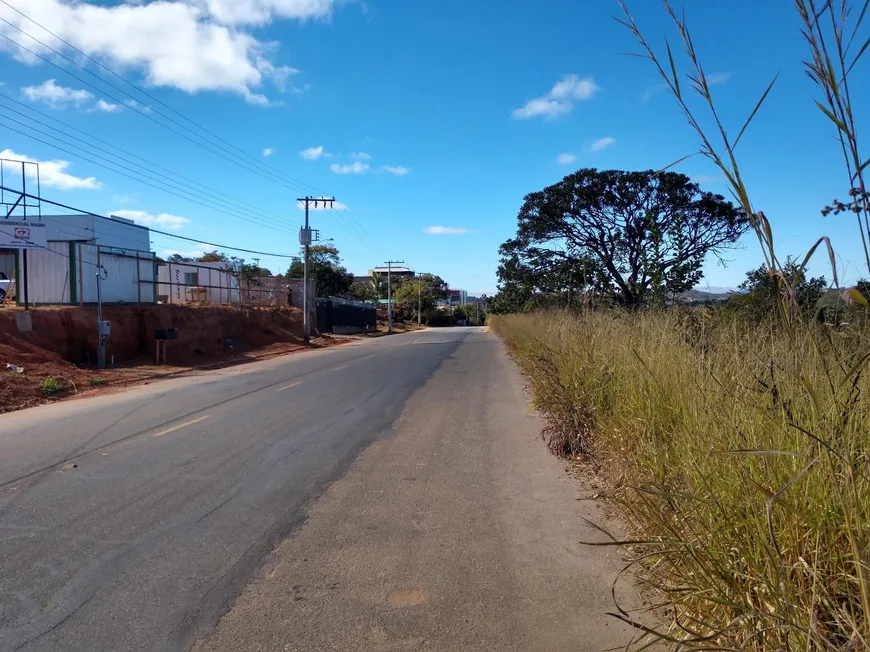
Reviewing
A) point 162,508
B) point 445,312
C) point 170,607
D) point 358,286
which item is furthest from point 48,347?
point 445,312

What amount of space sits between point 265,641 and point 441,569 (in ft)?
4.38

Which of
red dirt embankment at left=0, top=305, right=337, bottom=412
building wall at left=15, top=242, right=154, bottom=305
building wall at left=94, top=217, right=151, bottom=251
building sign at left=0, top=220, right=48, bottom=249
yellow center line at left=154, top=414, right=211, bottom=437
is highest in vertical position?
building wall at left=94, top=217, right=151, bottom=251

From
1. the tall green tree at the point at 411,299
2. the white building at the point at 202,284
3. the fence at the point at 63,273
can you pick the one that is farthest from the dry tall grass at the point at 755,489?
the tall green tree at the point at 411,299

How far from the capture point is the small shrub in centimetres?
1489

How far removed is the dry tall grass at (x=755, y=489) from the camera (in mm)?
2443

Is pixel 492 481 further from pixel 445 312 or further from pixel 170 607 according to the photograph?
pixel 445 312

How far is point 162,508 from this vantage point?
226 inches

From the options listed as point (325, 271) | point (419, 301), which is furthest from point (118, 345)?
point (419, 301)

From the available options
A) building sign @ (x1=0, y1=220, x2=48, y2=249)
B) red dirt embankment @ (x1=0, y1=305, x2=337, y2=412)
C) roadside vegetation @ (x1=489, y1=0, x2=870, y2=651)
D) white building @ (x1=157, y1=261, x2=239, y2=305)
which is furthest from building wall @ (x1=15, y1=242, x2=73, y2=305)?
roadside vegetation @ (x1=489, y1=0, x2=870, y2=651)

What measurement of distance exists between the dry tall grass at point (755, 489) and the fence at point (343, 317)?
4227 centimetres

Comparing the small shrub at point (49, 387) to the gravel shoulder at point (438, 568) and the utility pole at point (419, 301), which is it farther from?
the utility pole at point (419, 301)

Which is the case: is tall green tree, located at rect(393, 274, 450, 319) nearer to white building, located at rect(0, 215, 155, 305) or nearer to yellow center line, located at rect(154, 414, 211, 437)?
white building, located at rect(0, 215, 155, 305)

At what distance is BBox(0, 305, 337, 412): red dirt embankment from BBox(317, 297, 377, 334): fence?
1194 cm

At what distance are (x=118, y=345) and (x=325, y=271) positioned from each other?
49438mm
